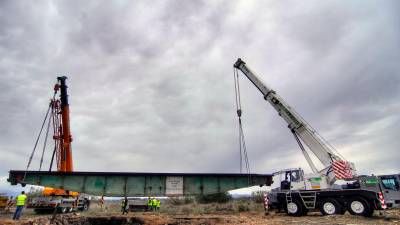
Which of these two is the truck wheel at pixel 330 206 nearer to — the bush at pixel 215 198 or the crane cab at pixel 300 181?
the crane cab at pixel 300 181

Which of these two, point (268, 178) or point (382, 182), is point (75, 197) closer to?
point (268, 178)

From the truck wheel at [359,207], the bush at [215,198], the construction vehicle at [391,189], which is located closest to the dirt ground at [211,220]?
the truck wheel at [359,207]

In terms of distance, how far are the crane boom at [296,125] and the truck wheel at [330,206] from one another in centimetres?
176

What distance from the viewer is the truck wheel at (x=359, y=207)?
1525 cm

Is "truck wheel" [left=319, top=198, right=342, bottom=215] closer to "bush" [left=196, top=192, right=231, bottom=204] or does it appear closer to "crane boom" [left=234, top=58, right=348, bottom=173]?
"crane boom" [left=234, top=58, right=348, bottom=173]

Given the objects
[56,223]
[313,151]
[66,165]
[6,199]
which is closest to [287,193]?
[313,151]

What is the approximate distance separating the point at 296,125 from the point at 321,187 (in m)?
4.13

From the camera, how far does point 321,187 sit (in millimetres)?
16891

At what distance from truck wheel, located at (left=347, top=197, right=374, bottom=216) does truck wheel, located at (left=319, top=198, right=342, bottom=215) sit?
22.6 inches

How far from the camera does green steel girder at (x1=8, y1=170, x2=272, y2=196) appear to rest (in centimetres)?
1762

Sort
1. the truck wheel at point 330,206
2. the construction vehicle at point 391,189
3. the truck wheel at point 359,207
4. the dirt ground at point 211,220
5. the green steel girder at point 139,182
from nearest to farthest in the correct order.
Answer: the dirt ground at point 211,220, the construction vehicle at point 391,189, the truck wheel at point 359,207, the truck wheel at point 330,206, the green steel girder at point 139,182

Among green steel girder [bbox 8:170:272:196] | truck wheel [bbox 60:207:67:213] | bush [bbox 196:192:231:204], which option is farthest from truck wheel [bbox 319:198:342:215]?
bush [bbox 196:192:231:204]

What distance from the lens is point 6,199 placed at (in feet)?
79.6

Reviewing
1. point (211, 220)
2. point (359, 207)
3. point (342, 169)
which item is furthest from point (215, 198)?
point (211, 220)
